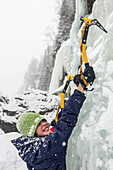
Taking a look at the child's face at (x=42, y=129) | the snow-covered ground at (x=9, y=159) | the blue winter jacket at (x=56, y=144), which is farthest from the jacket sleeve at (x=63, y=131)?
the snow-covered ground at (x=9, y=159)

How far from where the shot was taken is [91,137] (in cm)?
146

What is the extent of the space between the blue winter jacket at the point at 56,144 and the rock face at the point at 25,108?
663cm

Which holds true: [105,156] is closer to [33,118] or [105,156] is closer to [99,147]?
[99,147]

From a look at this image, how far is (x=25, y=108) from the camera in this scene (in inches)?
339

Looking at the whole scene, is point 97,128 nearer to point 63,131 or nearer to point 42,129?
point 63,131

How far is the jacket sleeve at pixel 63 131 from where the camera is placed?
1.40 metres

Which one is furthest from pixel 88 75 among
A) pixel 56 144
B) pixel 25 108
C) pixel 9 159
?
pixel 25 108

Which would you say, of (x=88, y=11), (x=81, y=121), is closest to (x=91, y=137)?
(x=81, y=121)

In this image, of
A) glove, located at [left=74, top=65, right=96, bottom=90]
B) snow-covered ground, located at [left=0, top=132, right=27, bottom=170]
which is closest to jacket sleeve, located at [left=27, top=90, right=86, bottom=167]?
glove, located at [left=74, top=65, right=96, bottom=90]

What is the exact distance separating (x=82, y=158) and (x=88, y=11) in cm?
759

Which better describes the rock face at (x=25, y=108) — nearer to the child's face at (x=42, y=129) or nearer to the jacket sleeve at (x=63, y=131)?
the child's face at (x=42, y=129)

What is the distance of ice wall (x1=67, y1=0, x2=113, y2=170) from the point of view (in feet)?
4.41

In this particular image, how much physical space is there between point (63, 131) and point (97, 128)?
1.12 feet

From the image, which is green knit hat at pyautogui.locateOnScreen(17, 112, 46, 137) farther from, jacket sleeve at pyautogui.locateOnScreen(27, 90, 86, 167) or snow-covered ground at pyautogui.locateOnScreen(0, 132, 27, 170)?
snow-covered ground at pyautogui.locateOnScreen(0, 132, 27, 170)
